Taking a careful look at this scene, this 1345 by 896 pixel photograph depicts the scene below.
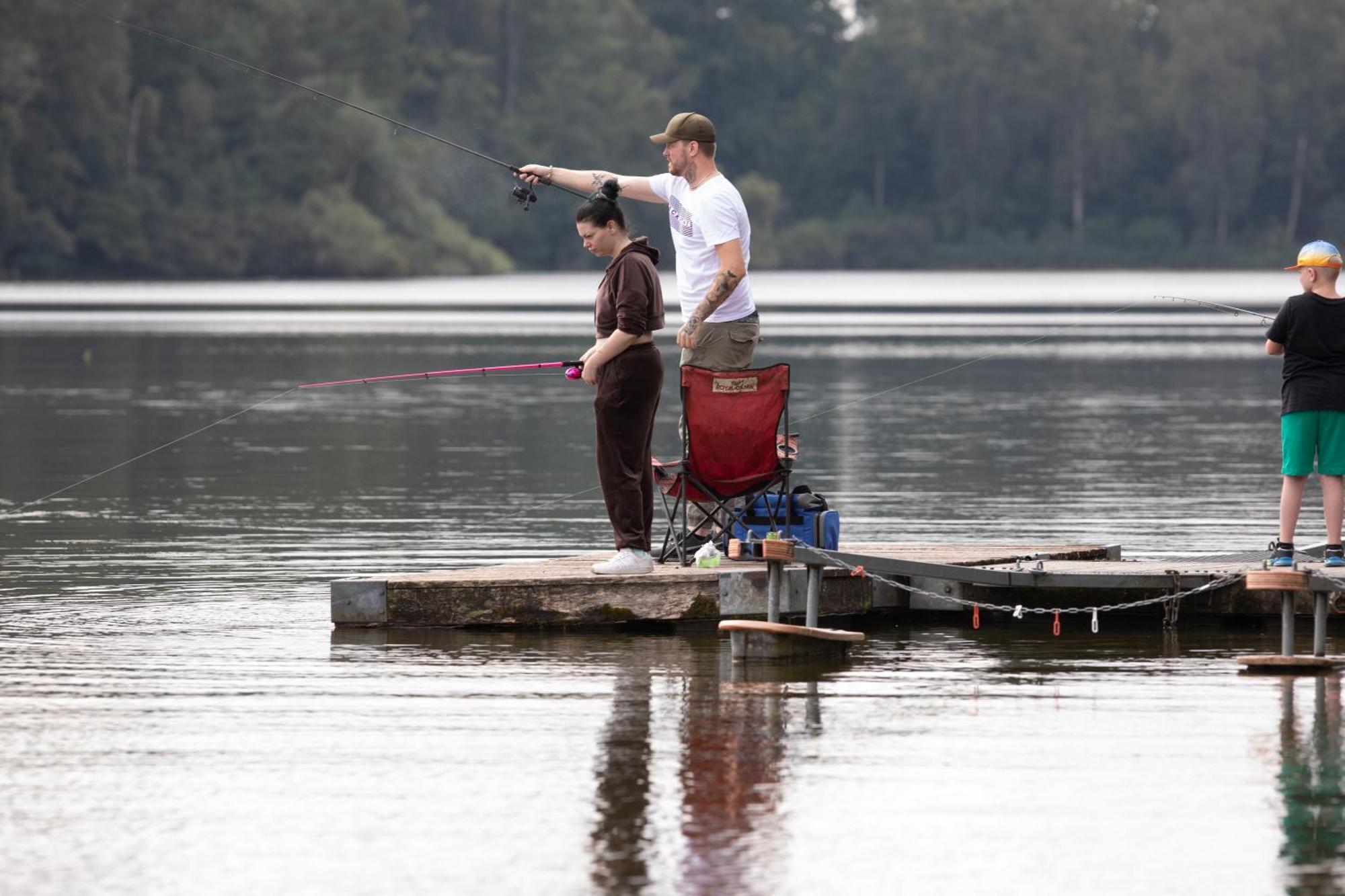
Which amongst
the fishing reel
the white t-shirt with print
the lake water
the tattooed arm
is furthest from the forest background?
the tattooed arm

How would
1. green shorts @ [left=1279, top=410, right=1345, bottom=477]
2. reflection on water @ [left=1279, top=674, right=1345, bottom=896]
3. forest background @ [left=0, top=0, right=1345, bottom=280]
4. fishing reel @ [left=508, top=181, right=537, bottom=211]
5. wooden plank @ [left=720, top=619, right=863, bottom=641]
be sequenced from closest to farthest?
reflection on water @ [left=1279, top=674, right=1345, bottom=896] < wooden plank @ [left=720, top=619, right=863, bottom=641] < green shorts @ [left=1279, top=410, right=1345, bottom=477] < fishing reel @ [left=508, top=181, right=537, bottom=211] < forest background @ [left=0, top=0, right=1345, bottom=280]

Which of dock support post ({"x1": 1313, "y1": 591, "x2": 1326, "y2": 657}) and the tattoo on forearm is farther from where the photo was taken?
the tattoo on forearm

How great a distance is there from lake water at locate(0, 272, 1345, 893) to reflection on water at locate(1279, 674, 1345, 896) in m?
0.01

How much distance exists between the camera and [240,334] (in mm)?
44000

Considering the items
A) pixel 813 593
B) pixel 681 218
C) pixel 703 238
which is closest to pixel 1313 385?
pixel 813 593

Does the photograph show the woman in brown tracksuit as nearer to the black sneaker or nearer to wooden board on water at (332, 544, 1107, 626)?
wooden board on water at (332, 544, 1107, 626)

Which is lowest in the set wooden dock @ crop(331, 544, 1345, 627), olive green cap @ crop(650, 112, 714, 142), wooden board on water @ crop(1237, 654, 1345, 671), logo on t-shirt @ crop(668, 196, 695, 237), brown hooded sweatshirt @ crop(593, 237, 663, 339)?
wooden board on water @ crop(1237, 654, 1345, 671)

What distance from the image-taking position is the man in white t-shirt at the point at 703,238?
901 centimetres

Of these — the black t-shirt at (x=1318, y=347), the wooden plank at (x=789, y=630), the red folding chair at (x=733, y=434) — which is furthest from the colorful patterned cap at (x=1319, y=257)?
the wooden plank at (x=789, y=630)

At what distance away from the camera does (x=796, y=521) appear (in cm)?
927

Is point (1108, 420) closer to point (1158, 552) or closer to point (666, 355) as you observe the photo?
point (1158, 552)

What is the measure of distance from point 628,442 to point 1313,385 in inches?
101

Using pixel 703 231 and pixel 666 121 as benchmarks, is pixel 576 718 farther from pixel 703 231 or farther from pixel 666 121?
pixel 666 121

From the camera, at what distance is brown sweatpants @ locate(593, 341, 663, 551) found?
29.8 feet
